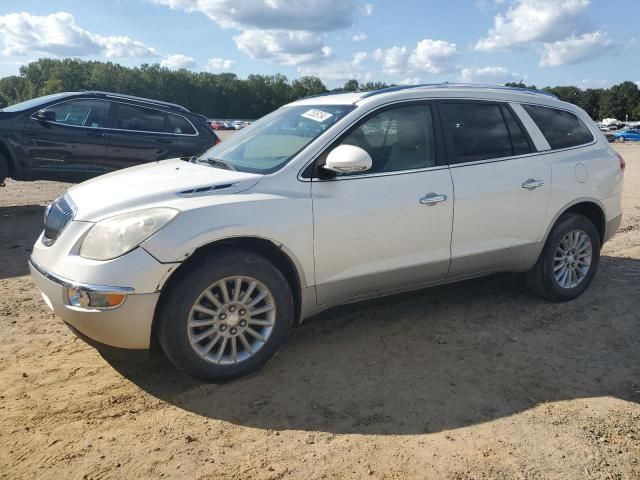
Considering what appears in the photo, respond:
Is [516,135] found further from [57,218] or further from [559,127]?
[57,218]

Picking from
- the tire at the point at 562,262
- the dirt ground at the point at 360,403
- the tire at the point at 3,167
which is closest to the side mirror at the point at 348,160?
the dirt ground at the point at 360,403

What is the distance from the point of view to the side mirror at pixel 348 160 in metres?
3.56

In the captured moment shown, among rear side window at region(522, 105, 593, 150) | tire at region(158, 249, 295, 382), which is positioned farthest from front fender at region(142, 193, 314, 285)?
rear side window at region(522, 105, 593, 150)

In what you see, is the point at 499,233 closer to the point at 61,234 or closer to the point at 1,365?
the point at 61,234

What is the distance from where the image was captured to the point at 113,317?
10.2ft

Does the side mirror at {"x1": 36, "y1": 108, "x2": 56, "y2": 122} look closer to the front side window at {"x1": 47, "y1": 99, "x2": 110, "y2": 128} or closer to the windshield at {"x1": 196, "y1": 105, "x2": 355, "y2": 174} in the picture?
the front side window at {"x1": 47, "y1": 99, "x2": 110, "y2": 128}

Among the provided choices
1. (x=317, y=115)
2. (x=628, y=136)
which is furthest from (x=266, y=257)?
(x=628, y=136)

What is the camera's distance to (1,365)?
12.1 ft

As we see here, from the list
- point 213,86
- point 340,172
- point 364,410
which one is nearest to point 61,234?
point 340,172

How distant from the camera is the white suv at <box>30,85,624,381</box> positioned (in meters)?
3.21

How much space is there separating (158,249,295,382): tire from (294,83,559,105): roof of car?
1549 mm

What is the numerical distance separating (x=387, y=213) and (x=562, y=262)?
204cm

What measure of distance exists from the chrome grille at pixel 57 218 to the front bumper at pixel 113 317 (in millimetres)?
338

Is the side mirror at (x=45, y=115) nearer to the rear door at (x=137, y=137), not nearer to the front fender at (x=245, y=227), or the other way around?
the rear door at (x=137, y=137)
